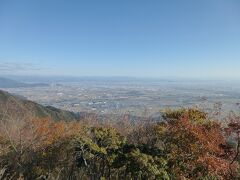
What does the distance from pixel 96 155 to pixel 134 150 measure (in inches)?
159

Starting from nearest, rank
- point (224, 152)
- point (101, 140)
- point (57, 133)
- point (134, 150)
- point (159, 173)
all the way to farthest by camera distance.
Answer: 1. point (224, 152)
2. point (159, 173)
3. point (134, 150)
4. point (101, 140)
5. point (57, 133)

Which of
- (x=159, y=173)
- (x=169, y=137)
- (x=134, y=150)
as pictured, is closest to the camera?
(x=159, y=173)

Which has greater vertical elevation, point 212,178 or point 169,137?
point 169,137

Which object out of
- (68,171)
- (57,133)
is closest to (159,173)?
(68,171)

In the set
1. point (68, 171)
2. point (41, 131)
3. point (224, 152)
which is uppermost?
point (224, 152)

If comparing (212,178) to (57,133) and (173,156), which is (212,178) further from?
(57,133)

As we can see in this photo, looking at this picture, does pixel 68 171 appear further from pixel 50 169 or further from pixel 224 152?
pixel 224 152

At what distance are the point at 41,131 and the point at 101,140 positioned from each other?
399 inches

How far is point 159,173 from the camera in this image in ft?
53.3

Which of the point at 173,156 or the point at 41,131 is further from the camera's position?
the point at 41,131

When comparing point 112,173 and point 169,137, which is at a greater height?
point 169,137

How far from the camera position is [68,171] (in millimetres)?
24703

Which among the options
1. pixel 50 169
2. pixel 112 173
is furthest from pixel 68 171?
pixel 112 173

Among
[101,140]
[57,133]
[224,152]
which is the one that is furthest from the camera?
[57,133]
